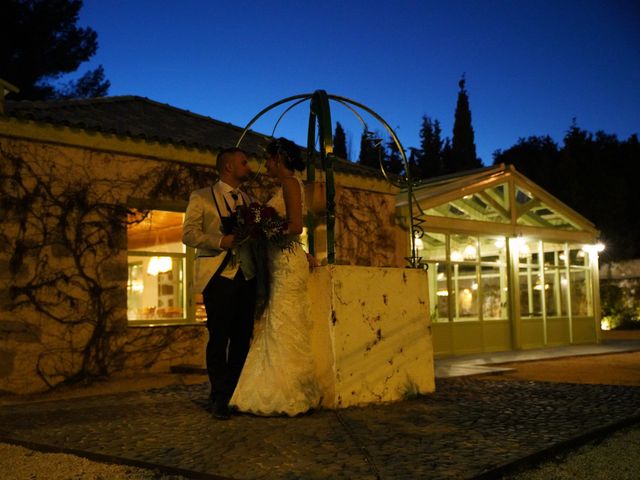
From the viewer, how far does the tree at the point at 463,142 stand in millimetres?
45594

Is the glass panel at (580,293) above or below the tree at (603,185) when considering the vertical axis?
below

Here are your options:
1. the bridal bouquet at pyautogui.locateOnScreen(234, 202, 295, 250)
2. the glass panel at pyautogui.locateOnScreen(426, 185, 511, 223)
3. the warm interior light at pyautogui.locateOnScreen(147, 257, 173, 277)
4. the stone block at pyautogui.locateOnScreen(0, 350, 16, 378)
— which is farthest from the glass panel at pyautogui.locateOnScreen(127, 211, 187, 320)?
the glass panel at pyautogui.locateOnScreen(426, 185, 511, 223)

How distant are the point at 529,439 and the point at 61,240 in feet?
20.7

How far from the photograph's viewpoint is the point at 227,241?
4480 mm

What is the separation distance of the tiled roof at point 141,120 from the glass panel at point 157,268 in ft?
4.00

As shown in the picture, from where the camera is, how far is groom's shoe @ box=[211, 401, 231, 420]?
448 cm

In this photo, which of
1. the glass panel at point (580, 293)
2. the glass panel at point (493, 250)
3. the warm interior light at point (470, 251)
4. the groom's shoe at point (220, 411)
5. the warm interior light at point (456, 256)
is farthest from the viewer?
the glass panel at point (580, 293)

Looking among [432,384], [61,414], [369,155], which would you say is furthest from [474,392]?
[369,155]

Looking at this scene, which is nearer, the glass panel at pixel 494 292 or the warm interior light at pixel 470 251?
the warm interior light at pixel 470 251

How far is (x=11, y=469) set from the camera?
3.49m

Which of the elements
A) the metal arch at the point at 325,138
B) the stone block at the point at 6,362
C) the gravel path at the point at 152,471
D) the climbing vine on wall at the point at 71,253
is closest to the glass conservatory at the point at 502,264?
the climbing vine on wall at the point at 71,253

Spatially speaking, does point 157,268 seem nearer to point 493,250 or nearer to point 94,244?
point 94,244

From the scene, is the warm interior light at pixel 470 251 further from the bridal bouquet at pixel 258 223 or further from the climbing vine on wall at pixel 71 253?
the bridal bouquet at pixel 258 223

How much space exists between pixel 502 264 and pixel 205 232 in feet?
34.9
